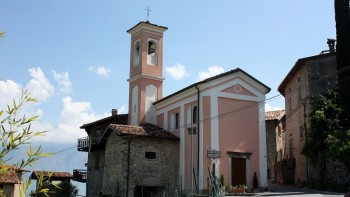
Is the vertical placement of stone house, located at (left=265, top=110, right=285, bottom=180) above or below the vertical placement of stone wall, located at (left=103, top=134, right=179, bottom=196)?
above

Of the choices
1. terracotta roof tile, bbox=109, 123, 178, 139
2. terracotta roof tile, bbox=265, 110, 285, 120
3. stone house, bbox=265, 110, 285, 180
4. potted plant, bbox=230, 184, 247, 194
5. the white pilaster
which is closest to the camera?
potted plant, bbox=230, 184, 247, 194

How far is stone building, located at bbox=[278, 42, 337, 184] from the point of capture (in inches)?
1083

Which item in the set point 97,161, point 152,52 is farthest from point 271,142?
point 97,161

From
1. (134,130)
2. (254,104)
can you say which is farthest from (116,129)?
(254,104)

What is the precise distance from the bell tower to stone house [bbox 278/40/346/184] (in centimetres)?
966

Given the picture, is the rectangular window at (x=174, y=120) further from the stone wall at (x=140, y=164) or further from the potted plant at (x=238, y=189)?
the potted plant at (x=238, y=189)

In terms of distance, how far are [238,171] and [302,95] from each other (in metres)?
7.51

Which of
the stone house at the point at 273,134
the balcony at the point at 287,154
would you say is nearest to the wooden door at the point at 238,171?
the balcony at the point at 287,154

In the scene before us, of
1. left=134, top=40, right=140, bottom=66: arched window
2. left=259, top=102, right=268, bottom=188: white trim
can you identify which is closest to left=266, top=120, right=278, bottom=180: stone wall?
left=259, top=102, right=268, bottom=188: white trim

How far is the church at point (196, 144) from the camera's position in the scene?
25641mm

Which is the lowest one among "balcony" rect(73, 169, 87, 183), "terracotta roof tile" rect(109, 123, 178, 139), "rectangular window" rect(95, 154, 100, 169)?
Answer: "balcony" rect(73, 169, 87, 183)

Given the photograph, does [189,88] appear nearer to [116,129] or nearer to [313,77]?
[116,129]

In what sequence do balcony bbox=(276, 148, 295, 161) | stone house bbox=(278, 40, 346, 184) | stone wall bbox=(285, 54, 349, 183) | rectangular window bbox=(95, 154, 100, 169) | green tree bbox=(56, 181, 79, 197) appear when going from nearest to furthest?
stone wall bbox=(285, 54, 349, 183) → stone house bbox=(278, 40, 346, 184) → balcony bbox=(276, 148, 295, 161) → rectangular window bbox=(95, 154, 100, 169) → green tree bbox=(56, 181, 79, 197)

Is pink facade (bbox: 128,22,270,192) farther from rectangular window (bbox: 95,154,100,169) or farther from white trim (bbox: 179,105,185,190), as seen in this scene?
rectangular window (bbox: 95,154,100,169)
